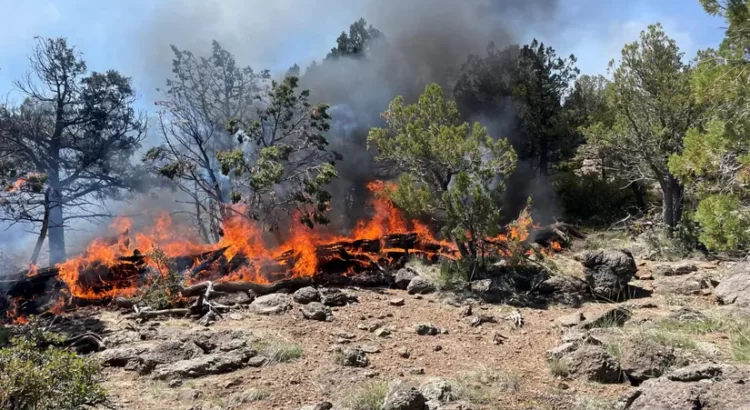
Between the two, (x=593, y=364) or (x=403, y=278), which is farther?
(x=403, y=278)

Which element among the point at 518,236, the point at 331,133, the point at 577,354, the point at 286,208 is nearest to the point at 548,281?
the point at 518,236

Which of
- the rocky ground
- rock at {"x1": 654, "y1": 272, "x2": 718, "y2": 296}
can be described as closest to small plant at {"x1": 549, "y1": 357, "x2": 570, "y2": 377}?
the rocky ground

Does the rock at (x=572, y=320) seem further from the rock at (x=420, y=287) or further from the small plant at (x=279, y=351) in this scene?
the small plant at (x=279, y=351)

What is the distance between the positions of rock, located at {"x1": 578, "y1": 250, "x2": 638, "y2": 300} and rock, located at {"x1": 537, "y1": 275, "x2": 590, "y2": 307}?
20 cm

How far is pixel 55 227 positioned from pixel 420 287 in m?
14.7

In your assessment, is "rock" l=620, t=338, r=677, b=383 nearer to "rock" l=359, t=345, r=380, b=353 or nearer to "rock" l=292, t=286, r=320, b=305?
"rock" l=359, t=345, r=380, b=353

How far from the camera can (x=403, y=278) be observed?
12242 millimetres

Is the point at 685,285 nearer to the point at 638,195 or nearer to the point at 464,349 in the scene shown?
the point at 464,349

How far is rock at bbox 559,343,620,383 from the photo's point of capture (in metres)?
5.58

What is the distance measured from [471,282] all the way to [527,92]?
14059 millimetres

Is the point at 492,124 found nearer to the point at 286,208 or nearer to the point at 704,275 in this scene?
the point at 286,208

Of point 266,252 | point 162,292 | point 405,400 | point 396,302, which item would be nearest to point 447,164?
point 396,302

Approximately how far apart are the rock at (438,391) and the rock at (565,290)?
5786 millimetres

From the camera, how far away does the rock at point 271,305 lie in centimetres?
969
